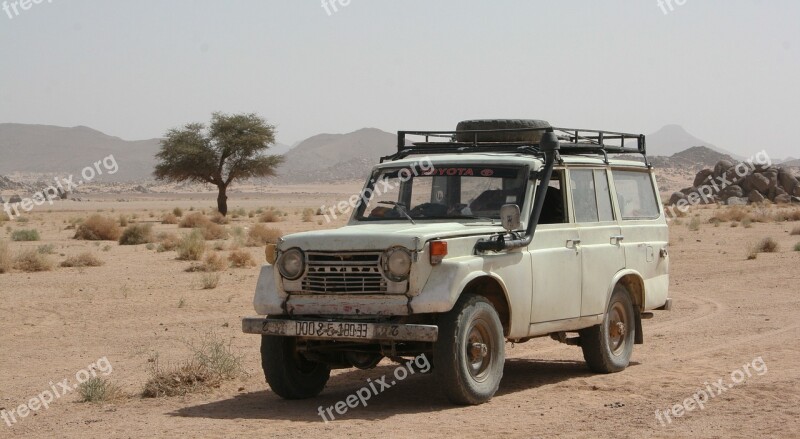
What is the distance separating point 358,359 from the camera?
9.45 metres

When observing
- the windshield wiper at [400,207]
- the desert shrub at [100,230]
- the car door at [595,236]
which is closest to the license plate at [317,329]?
the windshield wiper at [400,207]

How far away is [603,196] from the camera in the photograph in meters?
11.0

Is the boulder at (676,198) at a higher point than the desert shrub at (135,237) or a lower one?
higher

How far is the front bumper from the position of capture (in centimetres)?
833

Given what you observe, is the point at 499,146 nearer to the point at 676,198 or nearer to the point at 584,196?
the point at 584,196

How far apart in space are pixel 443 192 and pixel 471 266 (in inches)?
60.1

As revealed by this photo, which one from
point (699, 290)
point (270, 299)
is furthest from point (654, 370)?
point (699, 290)

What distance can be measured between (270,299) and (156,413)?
1333 mm

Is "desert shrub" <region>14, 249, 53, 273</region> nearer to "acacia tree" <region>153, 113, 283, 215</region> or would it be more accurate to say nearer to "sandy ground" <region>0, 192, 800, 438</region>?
"sandy ground" <region>0, 192, 800, 438</region>

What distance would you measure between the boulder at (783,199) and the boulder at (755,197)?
0.86m

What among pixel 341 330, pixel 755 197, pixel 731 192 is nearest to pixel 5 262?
pixel 341 330
